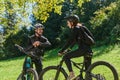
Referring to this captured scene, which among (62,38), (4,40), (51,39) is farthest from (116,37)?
(4,40)

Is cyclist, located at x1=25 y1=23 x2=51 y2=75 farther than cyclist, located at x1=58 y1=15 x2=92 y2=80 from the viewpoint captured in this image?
Yes

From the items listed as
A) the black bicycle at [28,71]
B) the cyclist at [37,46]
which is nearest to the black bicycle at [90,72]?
the black bicycle at [28,71]

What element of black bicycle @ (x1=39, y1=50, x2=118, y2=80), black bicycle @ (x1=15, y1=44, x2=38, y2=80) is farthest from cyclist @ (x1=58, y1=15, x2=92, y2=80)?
black bicycle @ (x1=15, y1=44, x2=38, y2=80)

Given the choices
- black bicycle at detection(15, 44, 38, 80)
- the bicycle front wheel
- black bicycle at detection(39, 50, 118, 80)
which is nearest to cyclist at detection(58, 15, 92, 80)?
black bicycle at detection(39, 50, 118, 80)

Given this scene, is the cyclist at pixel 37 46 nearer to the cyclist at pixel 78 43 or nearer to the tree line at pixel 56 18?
the cyclist at pixel 78 43

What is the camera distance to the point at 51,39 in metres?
58.6

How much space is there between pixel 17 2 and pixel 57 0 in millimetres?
2176

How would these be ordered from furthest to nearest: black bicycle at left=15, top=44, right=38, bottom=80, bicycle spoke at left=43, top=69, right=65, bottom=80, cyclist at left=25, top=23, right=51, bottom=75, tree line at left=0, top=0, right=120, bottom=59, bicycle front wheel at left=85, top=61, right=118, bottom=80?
1. tree line at left=0, top=0, right=120, bottom=59
2. cyclist at left=25, top=23, right=51, bottom=75
3. black bicycle at left=15, top=44, right=38, bottom=80
4. bicycle spoke at left=43, top=69, right=65, bottom=80
5. bicycle front wheel at left=85, top=61, right=118, bottom=80

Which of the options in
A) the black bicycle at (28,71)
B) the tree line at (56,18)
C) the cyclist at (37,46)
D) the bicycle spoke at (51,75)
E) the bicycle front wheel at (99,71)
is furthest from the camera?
the tree line at (56,18)

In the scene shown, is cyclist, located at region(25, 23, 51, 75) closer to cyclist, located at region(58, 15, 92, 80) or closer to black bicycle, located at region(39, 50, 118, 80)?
black bicycle, located at region(39, 50, 118, 80)

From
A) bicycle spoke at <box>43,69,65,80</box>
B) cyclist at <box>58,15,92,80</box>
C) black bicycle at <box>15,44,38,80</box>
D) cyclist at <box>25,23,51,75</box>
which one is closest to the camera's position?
cyclist at <box>58,15,92,80</box>

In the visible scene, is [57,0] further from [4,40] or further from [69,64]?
[4,40]

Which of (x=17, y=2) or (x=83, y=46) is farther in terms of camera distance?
(x=17, y=2)

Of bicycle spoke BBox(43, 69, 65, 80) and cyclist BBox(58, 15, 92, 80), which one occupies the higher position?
cyclist BBox(58, 15, 92, 80)
